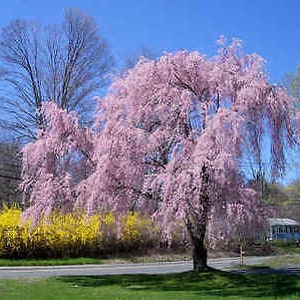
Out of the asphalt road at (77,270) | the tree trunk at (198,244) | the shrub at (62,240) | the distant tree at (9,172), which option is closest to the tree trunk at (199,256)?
the tree trunk at (198,244)

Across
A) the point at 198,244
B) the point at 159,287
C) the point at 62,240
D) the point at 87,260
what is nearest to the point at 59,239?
the point at 62,240

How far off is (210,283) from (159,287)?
5.76 ft

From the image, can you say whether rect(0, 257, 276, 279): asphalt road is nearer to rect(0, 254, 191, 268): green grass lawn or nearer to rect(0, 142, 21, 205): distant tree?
rect(0, 254, 191, 268): green grass lawn

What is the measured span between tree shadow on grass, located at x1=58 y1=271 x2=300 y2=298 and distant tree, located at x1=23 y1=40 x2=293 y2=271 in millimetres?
1417

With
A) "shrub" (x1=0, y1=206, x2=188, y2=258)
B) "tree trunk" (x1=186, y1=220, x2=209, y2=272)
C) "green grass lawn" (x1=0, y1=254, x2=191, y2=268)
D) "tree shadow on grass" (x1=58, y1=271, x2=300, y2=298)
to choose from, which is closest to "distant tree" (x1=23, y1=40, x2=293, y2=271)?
"tree trunk" (x1=186, y1=220, x2=209, y2=272)

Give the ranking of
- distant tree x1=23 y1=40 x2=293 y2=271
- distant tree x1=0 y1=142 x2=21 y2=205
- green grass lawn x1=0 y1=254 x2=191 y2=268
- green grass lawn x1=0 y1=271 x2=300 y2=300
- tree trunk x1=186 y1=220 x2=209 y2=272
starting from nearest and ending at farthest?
green grass lawn x1=0 y1=271 x2=300 y2=300 < distant tree x1=23 y1=40 x2=293 y2=271 < tree trunk x1=186 y1=220 x2=209 y2=272 < green grass lawn x1=0 y1=254 x2=191 y2=268 < distant tree x1=0 y1=142 x2=21 y2=205

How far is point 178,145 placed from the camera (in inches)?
701

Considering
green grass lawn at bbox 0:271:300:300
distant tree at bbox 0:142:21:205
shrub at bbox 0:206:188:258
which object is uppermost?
distant tree at bbox 0:142:21:205

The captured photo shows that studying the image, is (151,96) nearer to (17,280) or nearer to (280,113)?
(280,113)

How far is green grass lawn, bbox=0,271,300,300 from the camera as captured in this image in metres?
14.2

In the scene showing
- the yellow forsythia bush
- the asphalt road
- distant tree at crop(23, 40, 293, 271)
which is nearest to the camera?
distant tree at crop(23, 40, 293, 271)

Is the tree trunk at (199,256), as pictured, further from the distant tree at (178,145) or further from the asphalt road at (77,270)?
the asphalt road at (77,270)

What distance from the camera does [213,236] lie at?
17609 mm

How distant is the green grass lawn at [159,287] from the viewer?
14.2 m
